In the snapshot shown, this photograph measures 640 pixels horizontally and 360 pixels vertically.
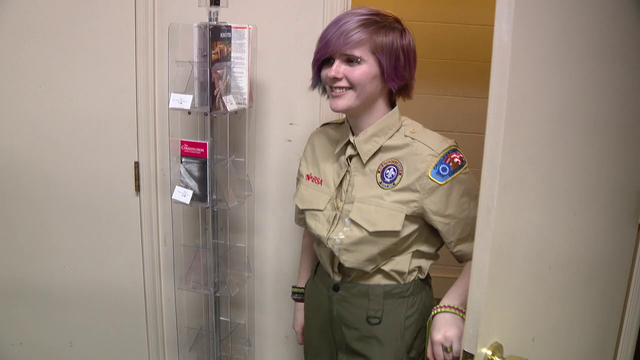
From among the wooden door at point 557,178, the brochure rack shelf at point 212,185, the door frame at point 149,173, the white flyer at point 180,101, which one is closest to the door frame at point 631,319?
the wooden door at point 557,178

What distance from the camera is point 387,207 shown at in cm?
119

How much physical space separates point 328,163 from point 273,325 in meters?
0.73

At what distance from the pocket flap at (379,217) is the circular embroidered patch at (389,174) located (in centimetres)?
6

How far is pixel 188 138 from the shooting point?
1467mm

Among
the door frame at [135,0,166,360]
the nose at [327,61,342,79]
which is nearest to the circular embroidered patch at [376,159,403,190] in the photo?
the nose at [327,61,342,79]

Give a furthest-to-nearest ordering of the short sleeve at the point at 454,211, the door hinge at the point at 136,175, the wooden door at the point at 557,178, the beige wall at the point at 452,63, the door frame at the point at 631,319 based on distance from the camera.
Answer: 1. the beige wall at the point at 452,63
2. the door hinge at the point at 136,175
3. the door frame at the point at 631,319
4. the short sleeve at the point at 454,211
5. the wooden door at the point at 557,178

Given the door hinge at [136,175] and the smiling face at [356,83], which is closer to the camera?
the smiling face at [356,83]

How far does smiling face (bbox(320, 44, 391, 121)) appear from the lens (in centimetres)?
120

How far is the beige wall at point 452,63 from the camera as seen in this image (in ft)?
8.29

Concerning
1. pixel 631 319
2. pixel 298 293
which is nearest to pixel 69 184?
pixel 298 293

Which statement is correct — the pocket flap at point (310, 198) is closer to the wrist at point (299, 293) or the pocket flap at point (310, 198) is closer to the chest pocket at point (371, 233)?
the chest pocket at point (371, 233)

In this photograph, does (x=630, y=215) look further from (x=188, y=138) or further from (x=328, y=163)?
(x=188, y=138)

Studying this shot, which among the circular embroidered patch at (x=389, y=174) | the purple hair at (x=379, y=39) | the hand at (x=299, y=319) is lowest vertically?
the hand at (x=299, y=319)

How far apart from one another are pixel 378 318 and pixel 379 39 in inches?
26.6
